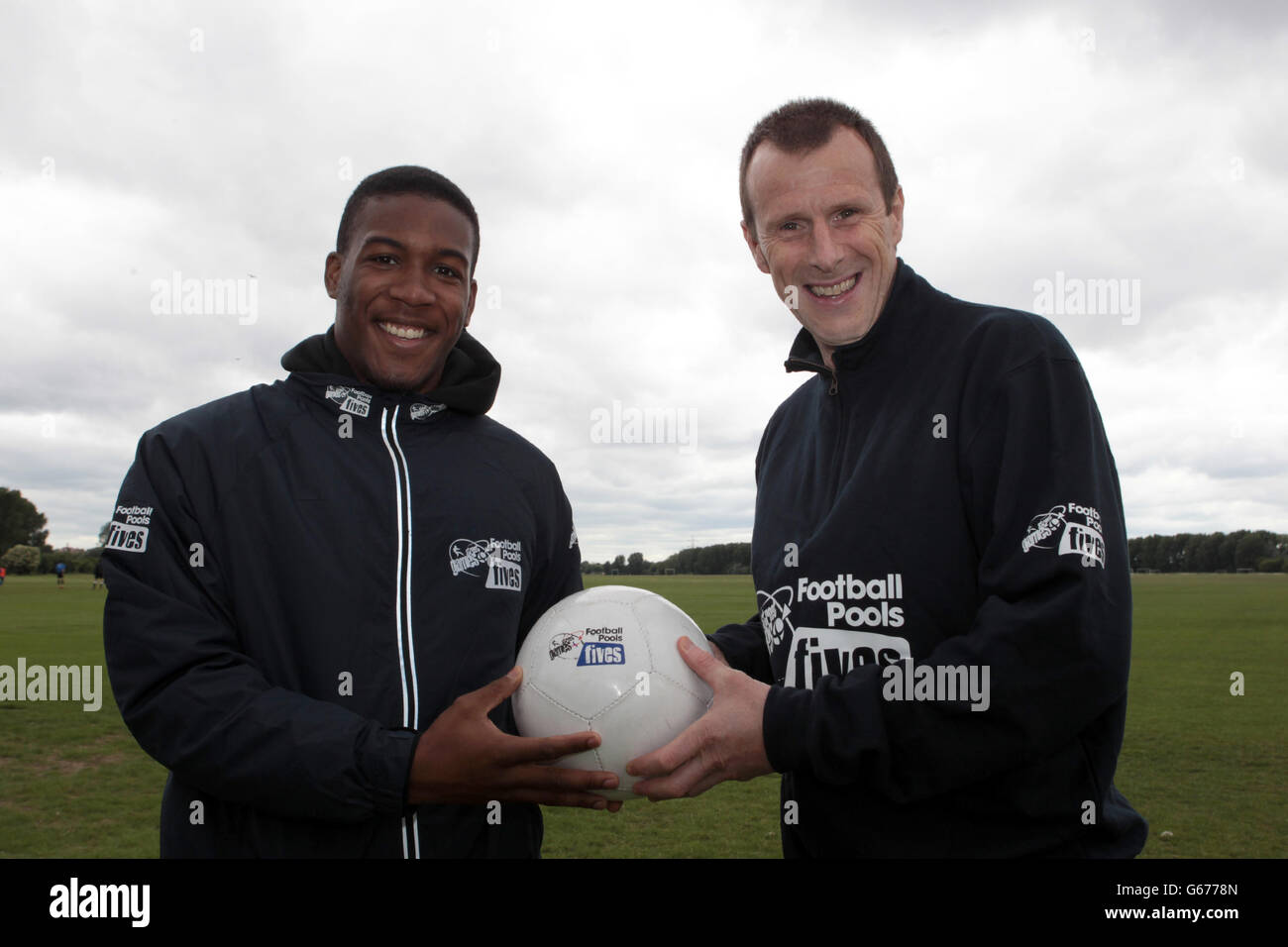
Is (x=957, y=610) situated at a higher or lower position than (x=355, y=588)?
lower

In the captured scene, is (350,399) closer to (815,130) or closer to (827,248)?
(827,248)

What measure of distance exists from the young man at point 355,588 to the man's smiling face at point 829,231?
4.45 feet

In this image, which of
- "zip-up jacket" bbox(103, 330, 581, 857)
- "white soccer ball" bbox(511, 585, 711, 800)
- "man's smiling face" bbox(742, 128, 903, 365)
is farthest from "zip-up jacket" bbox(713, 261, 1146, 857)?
"zip-up jacket" bbox(103, 330, 581, 857)

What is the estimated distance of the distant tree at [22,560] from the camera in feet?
322

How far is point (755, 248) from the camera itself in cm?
395

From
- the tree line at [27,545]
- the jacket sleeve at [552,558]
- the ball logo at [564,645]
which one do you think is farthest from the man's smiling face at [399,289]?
the tree line at [27,545]

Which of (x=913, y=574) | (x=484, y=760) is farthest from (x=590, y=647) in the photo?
(x=913, y=574)

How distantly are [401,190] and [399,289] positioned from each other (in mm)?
429

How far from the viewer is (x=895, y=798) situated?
2.82 m

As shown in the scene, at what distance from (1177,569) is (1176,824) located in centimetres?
16050

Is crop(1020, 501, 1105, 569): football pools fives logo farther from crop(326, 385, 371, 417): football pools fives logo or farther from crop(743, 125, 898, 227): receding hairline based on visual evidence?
crop(326, 385, 371, 417): football pools fives logo

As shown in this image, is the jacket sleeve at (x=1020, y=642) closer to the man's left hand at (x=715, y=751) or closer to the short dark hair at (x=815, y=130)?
the man's left hand at (x=715, y=751)
